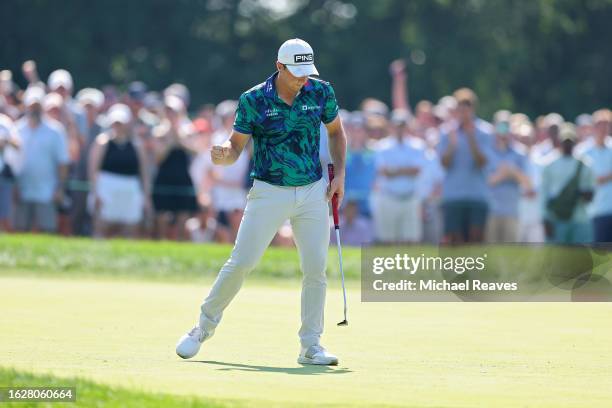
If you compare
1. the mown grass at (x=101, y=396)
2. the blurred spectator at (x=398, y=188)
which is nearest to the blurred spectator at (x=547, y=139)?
the blurred spectator at (x=398, y=188)

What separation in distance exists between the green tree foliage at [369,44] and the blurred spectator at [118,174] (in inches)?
860

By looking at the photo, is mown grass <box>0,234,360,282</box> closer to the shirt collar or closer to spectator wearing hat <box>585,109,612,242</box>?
spectator wearing hat <box>585,109,612,242</box>

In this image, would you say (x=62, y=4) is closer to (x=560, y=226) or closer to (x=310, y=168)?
(x=560, y=226)

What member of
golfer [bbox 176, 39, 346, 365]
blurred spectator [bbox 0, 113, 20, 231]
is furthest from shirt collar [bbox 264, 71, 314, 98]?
blurred spectator [bbox 0, 113, 20, 231]

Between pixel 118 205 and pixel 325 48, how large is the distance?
26.1 meters

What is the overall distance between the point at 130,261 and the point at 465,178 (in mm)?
4602

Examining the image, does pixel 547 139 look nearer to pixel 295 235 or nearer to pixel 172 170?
pixel 172 170

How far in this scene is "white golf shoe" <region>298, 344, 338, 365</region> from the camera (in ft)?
34.5

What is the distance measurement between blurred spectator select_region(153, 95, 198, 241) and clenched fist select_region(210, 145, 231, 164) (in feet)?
37.1

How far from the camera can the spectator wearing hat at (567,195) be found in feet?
68.9

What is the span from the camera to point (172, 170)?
22062mm

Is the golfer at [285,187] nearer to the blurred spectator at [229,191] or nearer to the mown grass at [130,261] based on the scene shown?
the mown grass at [130,261]

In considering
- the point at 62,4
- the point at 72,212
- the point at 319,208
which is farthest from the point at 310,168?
the point at 62,4

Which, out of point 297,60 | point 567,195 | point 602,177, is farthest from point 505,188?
point 297,60
